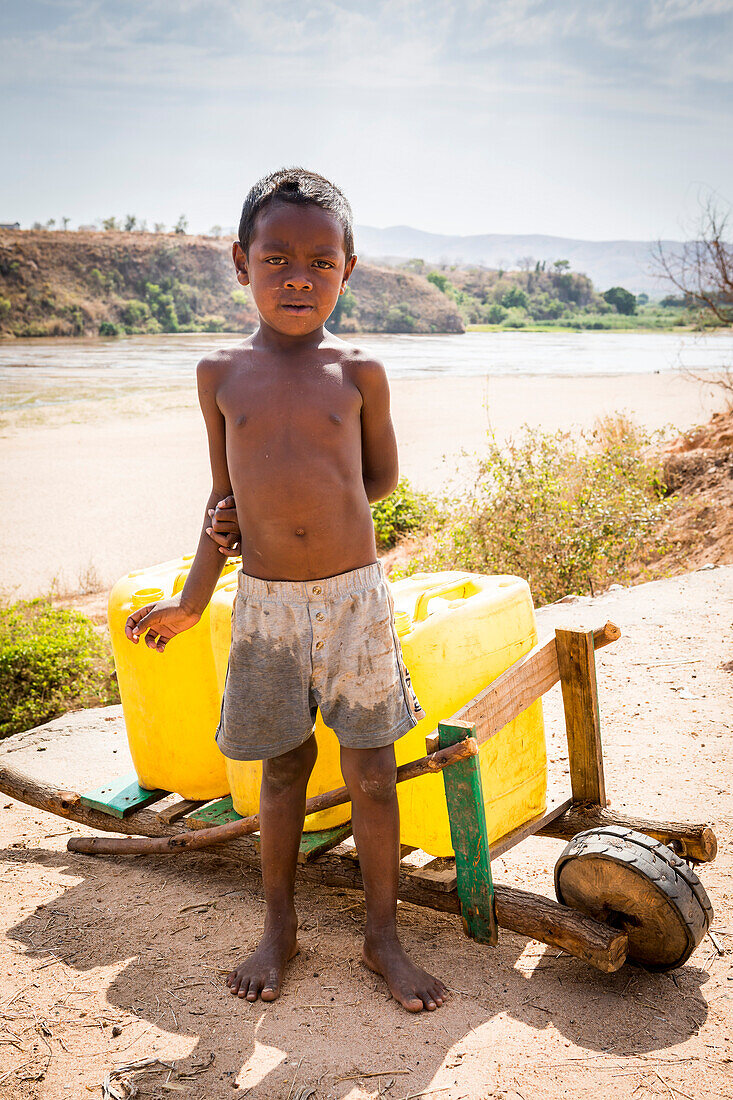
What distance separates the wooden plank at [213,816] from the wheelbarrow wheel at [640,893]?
1000 mm

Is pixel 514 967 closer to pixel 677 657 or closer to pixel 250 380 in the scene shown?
pixel 250 380

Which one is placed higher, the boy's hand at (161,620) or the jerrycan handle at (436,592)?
the boy's hand at (161,620)

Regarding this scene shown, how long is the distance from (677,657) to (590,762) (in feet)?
6.47

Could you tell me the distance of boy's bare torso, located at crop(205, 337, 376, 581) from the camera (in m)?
1.85

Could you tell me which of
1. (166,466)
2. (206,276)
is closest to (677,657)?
(166,466)

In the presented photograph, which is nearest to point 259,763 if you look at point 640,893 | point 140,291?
point 640,893

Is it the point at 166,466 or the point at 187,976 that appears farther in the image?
the point at 166,466

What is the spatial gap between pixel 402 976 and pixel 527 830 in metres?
0.57

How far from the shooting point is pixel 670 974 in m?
1.96

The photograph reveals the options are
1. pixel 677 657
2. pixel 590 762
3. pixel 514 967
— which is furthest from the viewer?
pixel 677 657

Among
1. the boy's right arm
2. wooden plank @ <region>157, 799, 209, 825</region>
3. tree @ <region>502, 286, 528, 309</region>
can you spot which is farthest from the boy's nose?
tree @ <region>502, 286, 528, 309</region>

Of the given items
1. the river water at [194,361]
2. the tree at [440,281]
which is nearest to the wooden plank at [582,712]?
the river water at [194,361]

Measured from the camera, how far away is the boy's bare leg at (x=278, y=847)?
1952mm

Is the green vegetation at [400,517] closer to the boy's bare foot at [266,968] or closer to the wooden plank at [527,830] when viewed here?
the wooden plank at [527,830]
